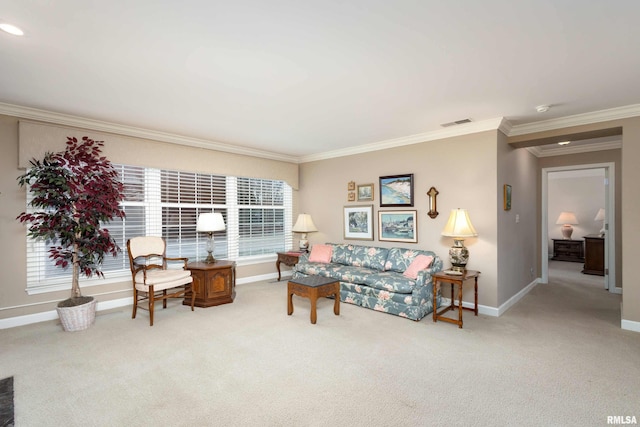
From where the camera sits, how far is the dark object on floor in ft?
6.32

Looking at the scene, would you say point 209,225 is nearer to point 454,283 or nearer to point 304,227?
point 304,227

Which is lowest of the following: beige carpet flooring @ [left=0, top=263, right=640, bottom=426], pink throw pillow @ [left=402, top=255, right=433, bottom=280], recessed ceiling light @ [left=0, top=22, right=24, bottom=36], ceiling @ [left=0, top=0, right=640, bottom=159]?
beige carpet flooring @ [left=0, top=263, right=640, bottom=426]

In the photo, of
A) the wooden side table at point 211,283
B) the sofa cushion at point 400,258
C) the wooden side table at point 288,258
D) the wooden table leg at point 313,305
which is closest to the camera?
the wooden table leg at point 313,305

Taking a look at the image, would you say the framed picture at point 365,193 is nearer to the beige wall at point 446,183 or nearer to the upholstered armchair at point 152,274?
the beige wall at point 446,183

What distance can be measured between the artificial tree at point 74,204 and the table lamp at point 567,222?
33.2ft

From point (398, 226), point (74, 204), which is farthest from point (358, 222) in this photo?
point (74, 204)

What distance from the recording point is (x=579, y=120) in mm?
3713

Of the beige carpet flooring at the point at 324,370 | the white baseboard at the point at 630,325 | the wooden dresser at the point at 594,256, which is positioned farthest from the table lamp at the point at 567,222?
the white baseboard at the point at 630,325

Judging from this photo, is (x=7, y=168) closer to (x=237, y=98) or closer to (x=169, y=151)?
(x=169, y=151)

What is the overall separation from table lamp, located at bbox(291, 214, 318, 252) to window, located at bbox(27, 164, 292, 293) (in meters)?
0.52

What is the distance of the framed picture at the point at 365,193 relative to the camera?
5.21m

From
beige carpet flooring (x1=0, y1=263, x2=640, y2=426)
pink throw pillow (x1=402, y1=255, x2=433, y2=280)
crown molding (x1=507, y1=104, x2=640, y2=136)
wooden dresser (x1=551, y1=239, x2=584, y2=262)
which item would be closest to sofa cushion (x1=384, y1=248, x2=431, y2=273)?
pink throw pillow (x1=402, y1=255, x2=433, y2=280)

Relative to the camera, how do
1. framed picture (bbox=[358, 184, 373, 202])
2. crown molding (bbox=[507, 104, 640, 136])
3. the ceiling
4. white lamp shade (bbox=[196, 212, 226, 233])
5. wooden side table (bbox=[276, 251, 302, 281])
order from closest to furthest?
the ceiling, crown molding (bbox=[507, 104, 640, 136]), white lamp shade (bbox=[196, 212, 226, 233]), framed picture (bbox=[358, 184, 373, 202]), wooden side table (bbox=[276, 251, 302, 281])

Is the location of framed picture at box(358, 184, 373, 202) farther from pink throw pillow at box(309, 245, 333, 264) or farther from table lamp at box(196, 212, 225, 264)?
table lamp at box(196, 212, 225, 264)
